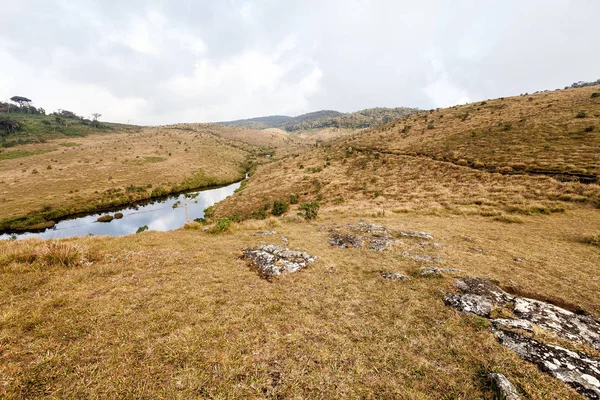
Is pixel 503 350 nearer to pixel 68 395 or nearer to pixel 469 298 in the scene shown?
pixel 469 298

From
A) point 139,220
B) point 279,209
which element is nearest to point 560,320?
point 279,209

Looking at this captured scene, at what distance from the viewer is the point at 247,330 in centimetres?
628

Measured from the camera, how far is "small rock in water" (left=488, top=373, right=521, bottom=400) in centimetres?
444

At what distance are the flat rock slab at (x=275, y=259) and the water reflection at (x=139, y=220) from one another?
21740 mm

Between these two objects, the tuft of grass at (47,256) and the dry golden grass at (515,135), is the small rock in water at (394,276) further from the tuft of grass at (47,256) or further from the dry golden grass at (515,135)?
the dry golden grass at (515,135)

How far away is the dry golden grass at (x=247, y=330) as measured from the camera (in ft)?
15.1

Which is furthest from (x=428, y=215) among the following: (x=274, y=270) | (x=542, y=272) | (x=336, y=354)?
(x=336, y=354)

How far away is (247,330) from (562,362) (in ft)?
24.5

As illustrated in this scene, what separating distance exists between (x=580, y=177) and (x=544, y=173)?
11.2ft

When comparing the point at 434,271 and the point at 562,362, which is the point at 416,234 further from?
the point at 562,362

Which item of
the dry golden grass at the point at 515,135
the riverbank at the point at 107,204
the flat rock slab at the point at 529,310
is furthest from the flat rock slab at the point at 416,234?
the riverbank at the point at 107,204

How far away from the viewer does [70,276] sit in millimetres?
8172

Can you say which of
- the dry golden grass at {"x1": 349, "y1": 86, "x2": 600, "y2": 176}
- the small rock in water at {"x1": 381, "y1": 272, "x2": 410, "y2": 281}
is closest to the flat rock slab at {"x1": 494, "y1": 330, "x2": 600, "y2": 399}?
the small rock in water at {"x1": 381, "y1": 272, "x2": 410, "y2": 281}

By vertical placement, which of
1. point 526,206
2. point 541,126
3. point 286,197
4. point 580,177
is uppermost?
point 541,126
